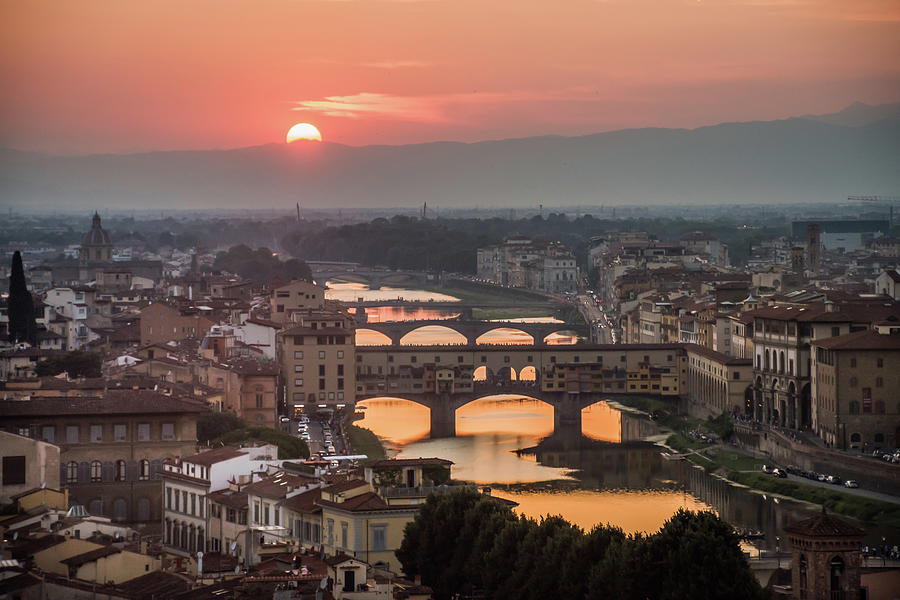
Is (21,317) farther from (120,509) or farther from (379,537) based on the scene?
(379,537)

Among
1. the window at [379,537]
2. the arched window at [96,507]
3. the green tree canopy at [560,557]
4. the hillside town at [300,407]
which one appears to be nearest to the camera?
the green tree canopy at [560,557]

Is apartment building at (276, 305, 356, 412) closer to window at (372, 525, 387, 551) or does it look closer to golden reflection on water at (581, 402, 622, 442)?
golden reflection on water at (581, 402, 622, 442)

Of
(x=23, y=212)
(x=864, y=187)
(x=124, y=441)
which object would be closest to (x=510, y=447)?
(x=124, y=441)

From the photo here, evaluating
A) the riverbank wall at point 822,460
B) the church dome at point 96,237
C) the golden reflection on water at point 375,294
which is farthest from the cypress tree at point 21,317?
the church dome at point 96,237

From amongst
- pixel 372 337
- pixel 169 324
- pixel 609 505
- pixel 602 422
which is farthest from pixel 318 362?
pixel 372 337

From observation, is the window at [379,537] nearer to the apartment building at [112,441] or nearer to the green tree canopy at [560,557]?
the green tree canopy at [560,557]

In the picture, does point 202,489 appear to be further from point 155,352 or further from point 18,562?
point 155,352
